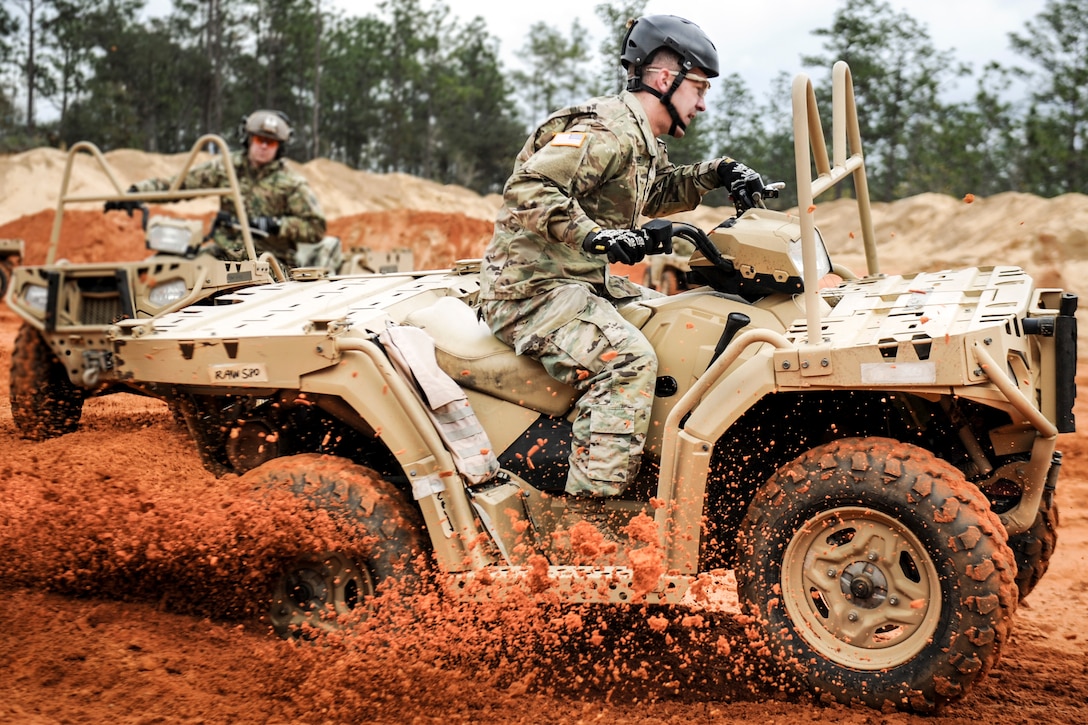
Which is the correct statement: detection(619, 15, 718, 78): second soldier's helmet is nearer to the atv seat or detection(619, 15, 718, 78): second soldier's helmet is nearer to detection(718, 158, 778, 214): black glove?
detection(718, 158, 778, 214): black glove

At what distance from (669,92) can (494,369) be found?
4.53 ft

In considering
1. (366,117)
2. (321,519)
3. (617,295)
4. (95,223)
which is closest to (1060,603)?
(617,295)

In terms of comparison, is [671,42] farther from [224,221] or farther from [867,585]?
[224,221]

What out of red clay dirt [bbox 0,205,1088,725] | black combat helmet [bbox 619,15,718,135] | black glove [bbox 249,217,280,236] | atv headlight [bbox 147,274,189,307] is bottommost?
red clay dirt [bbox 0,205,1088,725]

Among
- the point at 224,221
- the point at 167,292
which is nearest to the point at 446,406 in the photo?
the point at 167,292

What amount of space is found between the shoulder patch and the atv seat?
88cm

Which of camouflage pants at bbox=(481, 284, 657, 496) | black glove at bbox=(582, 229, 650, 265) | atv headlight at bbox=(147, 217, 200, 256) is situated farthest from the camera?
atv headlight at bbox=(147, 217, 200, 256)

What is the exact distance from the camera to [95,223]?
24656 mm

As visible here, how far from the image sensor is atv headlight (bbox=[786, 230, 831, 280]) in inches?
181

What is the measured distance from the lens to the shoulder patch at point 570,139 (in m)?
4.73

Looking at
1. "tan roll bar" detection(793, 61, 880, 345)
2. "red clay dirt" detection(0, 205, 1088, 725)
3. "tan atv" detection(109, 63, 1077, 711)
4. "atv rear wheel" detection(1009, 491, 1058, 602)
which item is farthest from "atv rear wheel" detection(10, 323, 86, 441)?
"atv rear wheel" detection(1009, 491, 1058, 602)

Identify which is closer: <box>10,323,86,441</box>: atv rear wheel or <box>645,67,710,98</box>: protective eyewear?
<box>645,67,710,98</box>: protective eyewear

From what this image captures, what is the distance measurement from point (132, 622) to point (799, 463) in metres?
2.75

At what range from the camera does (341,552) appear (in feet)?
15.5
